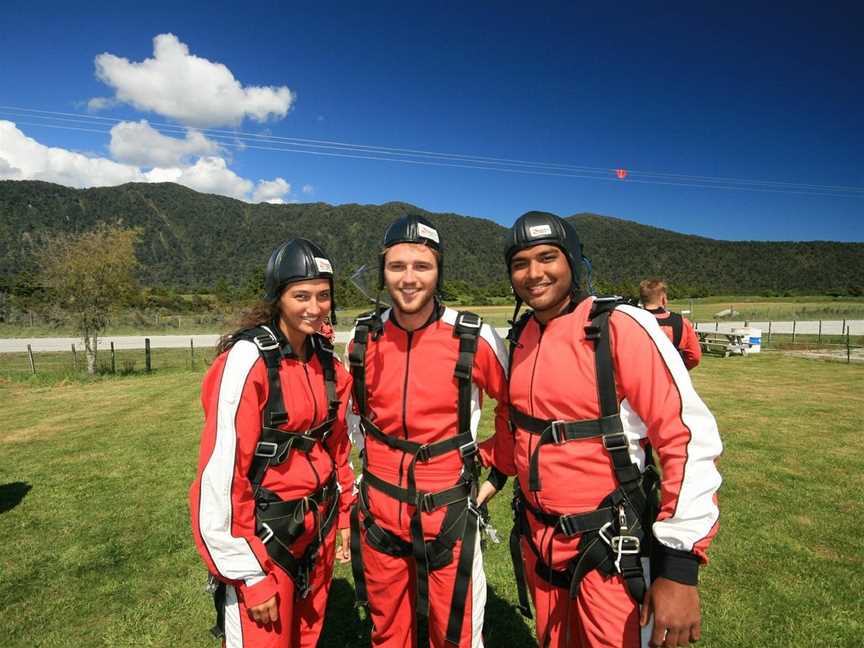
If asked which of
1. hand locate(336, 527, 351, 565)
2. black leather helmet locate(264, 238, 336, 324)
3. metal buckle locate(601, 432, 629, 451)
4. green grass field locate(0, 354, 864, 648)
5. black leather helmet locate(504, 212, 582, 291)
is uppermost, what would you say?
black leather helmet locate(504, 212, 582, 291)

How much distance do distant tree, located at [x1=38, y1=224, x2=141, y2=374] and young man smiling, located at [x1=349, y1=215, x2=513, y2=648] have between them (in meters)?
21.8

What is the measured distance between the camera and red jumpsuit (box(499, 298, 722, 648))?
2.08 metres

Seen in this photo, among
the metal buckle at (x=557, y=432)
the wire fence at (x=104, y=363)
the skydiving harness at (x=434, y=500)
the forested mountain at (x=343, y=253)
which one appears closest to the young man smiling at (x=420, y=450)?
the skydiving harness at (x=434, y=500)

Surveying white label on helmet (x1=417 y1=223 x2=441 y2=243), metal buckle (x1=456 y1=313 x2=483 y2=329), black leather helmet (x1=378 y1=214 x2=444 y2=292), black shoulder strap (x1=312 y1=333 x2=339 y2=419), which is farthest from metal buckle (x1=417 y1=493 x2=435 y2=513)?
white label on helmet (x1=417 y1=223 x2=441 y2=243)

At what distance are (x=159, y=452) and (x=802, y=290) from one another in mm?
166637

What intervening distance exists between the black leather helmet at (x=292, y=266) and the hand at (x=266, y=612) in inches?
72.4

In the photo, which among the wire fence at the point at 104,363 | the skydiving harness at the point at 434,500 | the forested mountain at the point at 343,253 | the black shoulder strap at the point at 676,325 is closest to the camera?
the skydiving harness at the point at 434,500

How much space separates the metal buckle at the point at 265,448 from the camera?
261 cm

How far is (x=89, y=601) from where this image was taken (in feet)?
16.6

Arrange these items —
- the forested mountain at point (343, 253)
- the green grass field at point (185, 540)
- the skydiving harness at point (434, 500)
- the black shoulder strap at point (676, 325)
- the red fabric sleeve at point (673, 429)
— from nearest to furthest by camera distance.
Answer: the red fabric sleeve at point (673, 429)
the skydiving harness at point (434, 500)
the green grass field at point (185, 540)
the black shoulder strap at point (676, 325)
the forested mountain at point (343, 253)

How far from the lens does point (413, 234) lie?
2.97 meters

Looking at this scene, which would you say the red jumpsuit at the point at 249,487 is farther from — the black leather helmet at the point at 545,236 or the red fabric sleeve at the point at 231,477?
the black leather helmet at the point at 545,236

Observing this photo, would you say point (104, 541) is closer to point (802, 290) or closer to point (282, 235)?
point (802, 290)

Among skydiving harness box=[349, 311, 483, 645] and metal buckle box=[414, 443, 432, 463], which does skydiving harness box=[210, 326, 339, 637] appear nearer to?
skydiving harness box=[349, 311, 483, 645]
